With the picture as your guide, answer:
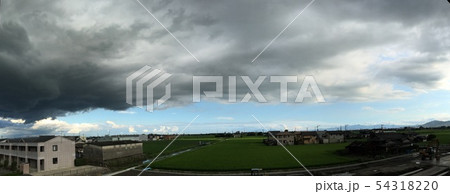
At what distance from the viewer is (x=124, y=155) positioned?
21031mm

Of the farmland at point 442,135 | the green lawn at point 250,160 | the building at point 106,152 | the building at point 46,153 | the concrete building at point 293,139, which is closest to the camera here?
the building at point 46,153

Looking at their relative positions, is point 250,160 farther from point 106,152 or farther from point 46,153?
point 46,153

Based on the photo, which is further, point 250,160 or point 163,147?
point 163,147

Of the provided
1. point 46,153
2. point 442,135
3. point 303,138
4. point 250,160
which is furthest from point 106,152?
point 442,135

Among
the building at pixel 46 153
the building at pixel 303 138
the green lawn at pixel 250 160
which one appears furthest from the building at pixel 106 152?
the building at pixel 303 138

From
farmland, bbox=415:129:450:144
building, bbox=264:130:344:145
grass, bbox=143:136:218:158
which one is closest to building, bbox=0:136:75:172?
grass, bbox=143:136:218:158

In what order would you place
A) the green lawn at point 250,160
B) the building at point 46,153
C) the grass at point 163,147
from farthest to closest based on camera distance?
1. the grass at point 163,147
2. the green lawn at point 250,160
3. the building at point 46,153

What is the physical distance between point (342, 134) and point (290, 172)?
78.4ft

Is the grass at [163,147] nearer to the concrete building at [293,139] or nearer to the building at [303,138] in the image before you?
the building at [303,138]

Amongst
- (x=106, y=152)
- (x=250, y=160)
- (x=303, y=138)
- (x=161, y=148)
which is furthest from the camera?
(x=161, y=148)

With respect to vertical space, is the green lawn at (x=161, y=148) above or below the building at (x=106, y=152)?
below

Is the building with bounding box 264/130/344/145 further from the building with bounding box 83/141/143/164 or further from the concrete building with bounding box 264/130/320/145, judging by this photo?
the building with bounding box 83/141/143/164
